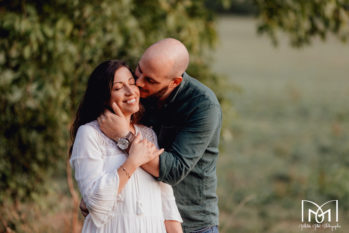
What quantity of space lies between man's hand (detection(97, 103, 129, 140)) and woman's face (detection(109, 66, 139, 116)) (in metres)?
0.06

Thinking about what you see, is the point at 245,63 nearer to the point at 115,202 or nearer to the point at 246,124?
the point at 246,124

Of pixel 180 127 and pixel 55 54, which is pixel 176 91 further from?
pixel 55 54

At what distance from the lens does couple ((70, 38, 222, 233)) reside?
2240 millimetres

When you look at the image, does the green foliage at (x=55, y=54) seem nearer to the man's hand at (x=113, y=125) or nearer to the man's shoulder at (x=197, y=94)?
the man's shoulder at (x=197, y=94)

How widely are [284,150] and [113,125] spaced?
9080 mm

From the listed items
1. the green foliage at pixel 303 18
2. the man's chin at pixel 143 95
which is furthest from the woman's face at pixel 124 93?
A: the green foliage at pixel 303 18

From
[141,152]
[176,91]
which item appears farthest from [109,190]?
[176,91]

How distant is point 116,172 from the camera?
2.22m

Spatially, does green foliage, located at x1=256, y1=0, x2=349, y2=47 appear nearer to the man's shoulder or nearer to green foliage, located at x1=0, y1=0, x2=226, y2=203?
green foliage, located at x1=0, y1=0, x2=226, y2=203

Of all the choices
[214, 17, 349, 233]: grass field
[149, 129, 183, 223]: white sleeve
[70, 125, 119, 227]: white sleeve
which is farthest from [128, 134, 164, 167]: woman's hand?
[214, 17, 349, 233]: grass field

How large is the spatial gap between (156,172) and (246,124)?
11.6m

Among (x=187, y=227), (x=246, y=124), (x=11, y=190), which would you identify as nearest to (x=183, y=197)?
(x=187, y=227)

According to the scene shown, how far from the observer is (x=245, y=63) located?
96.0 feet

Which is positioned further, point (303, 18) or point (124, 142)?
point (303, 18)
